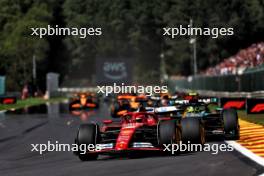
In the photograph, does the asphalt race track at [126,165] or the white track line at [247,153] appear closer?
the asphalt race track at [126,165]

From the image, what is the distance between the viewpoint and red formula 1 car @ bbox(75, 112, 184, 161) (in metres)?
13.5

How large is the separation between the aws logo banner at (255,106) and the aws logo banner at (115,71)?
31714 millimetres

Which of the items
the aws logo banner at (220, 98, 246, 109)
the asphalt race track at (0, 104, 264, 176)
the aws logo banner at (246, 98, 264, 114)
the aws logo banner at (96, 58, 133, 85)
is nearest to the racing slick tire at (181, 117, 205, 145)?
the asphalt race track at (0, 104, 264, 176)

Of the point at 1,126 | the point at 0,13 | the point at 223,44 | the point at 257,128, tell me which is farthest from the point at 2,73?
the point at 257,128

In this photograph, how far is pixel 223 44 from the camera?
328 ft

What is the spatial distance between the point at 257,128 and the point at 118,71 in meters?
36.4

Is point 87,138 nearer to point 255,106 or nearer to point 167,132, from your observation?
point 167,132

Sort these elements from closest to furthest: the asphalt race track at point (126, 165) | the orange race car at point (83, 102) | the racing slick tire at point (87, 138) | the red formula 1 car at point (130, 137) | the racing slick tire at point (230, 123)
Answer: the asphalt race track at point (126, 165) → the red formula 1 car at point (130, 137) → the racing slick tire at point (87, 138) → the racing slick tire at point (230, 123) → the orange race car at point (83, 102)

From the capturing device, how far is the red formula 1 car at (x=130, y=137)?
13516 millimetres

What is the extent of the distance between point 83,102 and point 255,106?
60.7 ft

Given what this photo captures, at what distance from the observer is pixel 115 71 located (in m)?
56.7

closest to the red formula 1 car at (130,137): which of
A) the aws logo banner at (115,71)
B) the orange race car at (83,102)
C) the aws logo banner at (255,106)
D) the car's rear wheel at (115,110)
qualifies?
the aws logo banner at (255,106)

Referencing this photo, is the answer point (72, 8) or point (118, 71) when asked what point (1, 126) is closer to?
point (118, 71)

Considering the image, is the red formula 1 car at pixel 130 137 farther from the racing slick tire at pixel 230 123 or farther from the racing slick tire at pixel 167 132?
the racing slick tire at pixel 230 123
